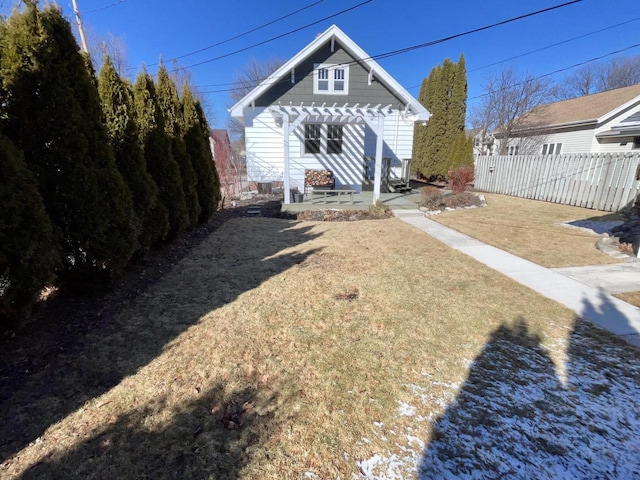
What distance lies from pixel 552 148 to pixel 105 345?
25.9 metres

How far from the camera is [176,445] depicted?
187cm

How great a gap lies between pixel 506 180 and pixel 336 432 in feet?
50.8

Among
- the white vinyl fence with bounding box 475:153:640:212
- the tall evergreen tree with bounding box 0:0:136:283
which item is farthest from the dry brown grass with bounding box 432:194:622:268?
the tall evergreen tree with bounding box 0:0:136:283

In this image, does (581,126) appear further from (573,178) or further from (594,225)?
(594,225)

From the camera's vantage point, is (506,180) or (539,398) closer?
(539,398)

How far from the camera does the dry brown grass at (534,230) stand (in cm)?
567

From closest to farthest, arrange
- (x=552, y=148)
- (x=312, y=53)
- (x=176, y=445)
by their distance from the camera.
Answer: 1. (x=176, y=445)
2. (x=312, y=53)
3. (x=552, y=148)

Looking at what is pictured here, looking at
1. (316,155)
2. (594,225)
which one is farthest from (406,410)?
(316,155)

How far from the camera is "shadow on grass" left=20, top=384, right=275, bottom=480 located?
1.70 m

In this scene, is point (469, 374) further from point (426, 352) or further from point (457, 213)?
point (457, 213)

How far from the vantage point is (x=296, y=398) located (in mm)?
2275

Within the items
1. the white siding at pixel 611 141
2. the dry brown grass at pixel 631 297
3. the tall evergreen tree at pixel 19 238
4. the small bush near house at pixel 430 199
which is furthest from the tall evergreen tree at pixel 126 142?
the white siding at pixel 611 141

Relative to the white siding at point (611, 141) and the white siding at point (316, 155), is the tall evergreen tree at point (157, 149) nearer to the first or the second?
the white siding at point (316, 155)

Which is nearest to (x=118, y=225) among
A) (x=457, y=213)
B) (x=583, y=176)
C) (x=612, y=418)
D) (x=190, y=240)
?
(x=190, y=240)
